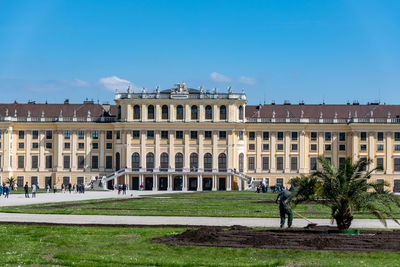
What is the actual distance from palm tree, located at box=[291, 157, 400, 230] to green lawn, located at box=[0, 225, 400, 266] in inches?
188

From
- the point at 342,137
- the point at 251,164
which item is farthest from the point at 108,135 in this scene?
the point at 342,137

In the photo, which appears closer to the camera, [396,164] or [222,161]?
[396,164]

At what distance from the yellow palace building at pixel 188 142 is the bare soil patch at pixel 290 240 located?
73.3m

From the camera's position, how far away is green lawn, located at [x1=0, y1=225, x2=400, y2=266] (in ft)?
61.1

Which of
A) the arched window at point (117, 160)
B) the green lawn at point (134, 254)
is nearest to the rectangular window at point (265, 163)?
the arched window at point (117, 160)

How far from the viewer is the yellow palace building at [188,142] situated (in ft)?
327

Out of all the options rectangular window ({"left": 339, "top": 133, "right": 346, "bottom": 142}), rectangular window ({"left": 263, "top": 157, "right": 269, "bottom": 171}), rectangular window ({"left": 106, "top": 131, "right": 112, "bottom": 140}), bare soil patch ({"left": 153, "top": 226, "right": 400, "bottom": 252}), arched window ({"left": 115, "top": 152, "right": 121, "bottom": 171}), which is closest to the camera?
bare soil patch ({"left": 153, "top": 226, "right": 400, "bottom": 252})

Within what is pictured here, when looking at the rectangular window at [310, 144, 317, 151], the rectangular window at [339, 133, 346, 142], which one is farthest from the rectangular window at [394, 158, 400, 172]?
the rectangular window at [310, 144, 317, 151]

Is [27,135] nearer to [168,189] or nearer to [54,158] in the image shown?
[54,158]

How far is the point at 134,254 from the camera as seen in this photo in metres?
20.3

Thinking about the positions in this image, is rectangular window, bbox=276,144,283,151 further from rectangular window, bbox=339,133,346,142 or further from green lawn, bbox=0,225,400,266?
green lawn, bbox=0,225,400,266

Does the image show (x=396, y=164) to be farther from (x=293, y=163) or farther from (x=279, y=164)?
(x=279, y=164)

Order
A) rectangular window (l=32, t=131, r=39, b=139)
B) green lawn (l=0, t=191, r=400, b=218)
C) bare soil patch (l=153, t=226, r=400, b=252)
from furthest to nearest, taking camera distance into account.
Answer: rectangular window (l=32, t=131, r=39, b=139), green lawn (l=0, t=191, r=400, b=218), bare soil patch (l=153, t=226, r=400, b=252)

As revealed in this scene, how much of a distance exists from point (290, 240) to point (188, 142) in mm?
78128
